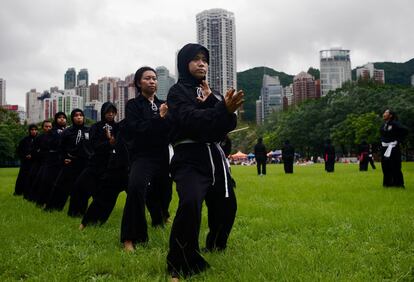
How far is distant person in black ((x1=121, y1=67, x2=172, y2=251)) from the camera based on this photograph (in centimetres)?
530

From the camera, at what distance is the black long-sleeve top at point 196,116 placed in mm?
3729

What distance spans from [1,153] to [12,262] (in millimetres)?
61876

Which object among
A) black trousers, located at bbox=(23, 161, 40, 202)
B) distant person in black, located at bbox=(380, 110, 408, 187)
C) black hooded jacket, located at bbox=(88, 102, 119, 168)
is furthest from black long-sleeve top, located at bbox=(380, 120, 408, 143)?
black trousers, located at bbox=(23, 161, 40, 202)

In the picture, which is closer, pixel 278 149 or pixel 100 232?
pixel 100 232

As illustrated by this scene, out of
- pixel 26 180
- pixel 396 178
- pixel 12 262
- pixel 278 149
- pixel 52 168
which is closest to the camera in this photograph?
pixel 12 262

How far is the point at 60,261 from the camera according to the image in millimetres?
4684

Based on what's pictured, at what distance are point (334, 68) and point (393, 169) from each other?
507 feet

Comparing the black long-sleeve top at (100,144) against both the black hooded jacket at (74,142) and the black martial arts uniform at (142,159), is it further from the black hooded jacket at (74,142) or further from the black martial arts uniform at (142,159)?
the black martial arts uniform at (142,159)

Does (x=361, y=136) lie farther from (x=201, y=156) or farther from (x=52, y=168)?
(x=201, y=156)

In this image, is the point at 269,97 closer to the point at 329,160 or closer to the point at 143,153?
the point at 329,160

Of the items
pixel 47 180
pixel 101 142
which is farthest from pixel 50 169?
pixel 101 142

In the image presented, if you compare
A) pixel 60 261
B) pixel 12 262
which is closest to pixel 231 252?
pixel 60 261

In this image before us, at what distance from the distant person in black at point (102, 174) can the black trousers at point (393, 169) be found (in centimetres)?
847

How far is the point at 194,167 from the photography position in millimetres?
4078
